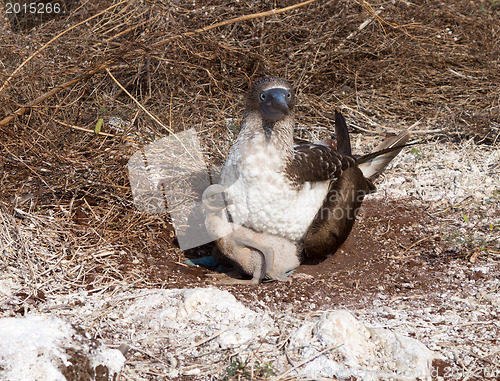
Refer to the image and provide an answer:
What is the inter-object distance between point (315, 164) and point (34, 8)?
4.18 m

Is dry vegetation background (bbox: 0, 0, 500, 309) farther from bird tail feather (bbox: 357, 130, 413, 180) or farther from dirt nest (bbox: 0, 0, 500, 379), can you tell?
bird tail feather (bbox: 357, 130, 413, 180)

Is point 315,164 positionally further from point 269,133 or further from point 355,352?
point 355,352

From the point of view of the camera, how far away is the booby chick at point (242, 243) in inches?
147

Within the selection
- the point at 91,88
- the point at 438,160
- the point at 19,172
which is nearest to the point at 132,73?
the point at 91,88

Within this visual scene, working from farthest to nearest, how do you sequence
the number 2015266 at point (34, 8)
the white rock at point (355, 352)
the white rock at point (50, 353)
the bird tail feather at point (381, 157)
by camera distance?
the number 2015266 at point (34, 8) → the bird tail feather at point (381, 157) → the white rock at point (355, 352) → the white rock at point (50, 353)

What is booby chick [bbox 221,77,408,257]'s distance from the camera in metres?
3.67

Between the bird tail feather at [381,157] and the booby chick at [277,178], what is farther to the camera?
the bird tail feather at [381,157]

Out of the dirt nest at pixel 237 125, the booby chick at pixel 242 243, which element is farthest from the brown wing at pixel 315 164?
the dirt nest at pixel 237 125

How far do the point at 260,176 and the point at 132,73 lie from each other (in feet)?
8.53

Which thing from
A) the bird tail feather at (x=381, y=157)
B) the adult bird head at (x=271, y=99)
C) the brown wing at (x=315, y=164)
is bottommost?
the bird tail feather at (x=381, y=157)

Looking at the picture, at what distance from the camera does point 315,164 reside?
4.03 m

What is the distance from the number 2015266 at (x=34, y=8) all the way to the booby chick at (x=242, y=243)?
3.79m

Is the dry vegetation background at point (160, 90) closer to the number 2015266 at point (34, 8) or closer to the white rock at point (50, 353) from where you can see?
the number 2015266 at point (34, 8)

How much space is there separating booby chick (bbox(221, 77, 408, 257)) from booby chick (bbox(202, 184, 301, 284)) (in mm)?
58
